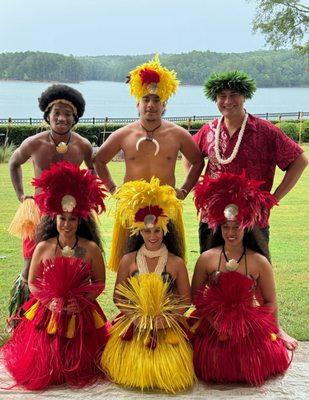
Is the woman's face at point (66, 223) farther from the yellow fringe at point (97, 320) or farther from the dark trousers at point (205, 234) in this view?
the dark trousers at point (205, 234)

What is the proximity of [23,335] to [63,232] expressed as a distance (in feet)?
1.72

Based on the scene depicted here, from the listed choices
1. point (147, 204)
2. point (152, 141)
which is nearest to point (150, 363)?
point (147, 204)

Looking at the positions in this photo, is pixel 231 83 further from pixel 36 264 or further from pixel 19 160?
pixel 36 264

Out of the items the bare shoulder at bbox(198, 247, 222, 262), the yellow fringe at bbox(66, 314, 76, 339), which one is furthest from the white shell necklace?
the yellow fringe at bbox(66, 314, 76, 339)

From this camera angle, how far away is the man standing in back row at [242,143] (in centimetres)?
329

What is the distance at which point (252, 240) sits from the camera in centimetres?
312

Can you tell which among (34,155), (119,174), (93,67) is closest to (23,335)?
(34,155)

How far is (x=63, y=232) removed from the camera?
3086mm

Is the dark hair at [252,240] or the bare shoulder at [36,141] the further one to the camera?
the bare shoulder at [36,141]

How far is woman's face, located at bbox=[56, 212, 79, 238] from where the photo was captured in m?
3.03

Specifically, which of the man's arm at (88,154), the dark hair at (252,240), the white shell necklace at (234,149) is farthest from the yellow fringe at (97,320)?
the white shell necklace at (234,149)

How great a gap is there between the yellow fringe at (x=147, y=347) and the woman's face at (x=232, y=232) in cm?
38

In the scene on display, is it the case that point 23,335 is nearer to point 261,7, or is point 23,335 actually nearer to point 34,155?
point 34,155

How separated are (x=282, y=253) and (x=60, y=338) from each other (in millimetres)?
3365
